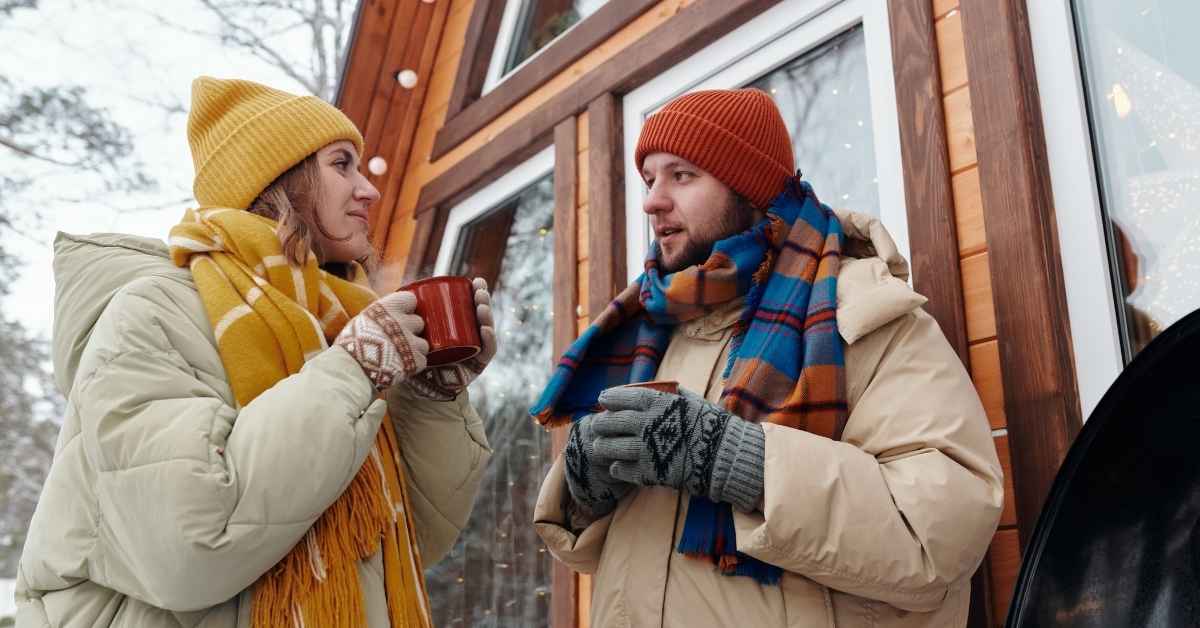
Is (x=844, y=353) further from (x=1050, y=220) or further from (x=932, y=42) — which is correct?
(x=932, y=42)

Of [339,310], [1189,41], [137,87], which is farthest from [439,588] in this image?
[137,87]

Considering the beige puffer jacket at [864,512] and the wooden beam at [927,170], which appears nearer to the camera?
the beige puffer jacket at [864,512]

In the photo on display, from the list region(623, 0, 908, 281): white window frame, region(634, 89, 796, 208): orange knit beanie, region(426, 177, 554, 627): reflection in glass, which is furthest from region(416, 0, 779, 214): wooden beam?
region(634, 89, 796, 208): orange knit beanie

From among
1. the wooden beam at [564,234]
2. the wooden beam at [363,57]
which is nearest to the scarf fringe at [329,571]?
the wooden beam at [564,234]

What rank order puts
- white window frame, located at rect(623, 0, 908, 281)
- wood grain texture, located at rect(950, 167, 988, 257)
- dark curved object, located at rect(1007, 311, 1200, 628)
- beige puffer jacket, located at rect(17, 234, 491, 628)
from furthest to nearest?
white window frame, located at rect(623, 0, 908, 281) → wood grain texture, located at rect(950, 167, 988, 257) → beige puffer jacket, located at rect(17, 234, 491, 628) → dark curved object, located at rect(1007, 311, 1200, 628)

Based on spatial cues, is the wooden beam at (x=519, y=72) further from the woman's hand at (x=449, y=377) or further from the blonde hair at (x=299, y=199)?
the woman's hand at (x=449, y=377)

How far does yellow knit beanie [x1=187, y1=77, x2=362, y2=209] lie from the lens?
164 cm

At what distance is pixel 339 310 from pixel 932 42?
1.27 meters

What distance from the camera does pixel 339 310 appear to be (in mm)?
1590

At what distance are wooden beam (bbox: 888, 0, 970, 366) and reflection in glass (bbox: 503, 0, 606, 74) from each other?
4.59ft

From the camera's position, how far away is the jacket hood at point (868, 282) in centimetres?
144

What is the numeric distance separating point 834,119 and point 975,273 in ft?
2.03

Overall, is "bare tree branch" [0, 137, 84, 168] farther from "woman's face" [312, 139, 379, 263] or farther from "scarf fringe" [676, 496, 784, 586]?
"scarf fringe" [676, 496, 784, 586]

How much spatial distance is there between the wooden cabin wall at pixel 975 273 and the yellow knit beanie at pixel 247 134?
3.77 feet
